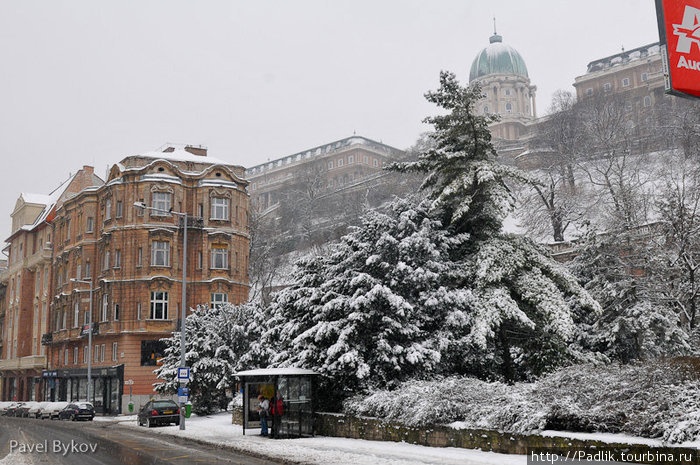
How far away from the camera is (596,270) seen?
33375 mm

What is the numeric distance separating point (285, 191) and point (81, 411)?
72996 mm

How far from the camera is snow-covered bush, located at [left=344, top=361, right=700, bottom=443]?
46.1ft

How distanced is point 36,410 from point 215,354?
24.9 metres

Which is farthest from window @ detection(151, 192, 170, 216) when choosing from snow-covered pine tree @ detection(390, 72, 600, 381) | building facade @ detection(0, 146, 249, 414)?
snow-covered pine tree @ detection(390, 72, 600, 381)

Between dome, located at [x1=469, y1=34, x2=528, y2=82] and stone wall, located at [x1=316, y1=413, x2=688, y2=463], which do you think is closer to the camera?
stone wall, located at [x1=316, y1=413, x2=688, y2=463]

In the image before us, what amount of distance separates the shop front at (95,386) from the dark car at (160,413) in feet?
55.4

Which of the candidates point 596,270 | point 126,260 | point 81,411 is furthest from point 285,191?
point 596,270

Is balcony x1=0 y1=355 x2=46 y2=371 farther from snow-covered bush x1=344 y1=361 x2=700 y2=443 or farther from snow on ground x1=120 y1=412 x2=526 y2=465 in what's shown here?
snow-covered bush x1=344 y1=361 x2=700 y2=443

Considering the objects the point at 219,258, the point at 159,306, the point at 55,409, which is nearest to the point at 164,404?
the point at 159,306

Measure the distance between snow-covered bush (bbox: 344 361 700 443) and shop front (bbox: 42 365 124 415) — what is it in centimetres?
3796

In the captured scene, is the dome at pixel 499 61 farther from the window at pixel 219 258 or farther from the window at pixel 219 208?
the window at pixel 219 258

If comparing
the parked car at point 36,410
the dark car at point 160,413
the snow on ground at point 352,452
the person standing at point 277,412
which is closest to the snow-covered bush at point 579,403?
the snow on ground at point 352,452

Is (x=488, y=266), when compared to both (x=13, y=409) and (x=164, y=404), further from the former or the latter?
(x=13, y=409)

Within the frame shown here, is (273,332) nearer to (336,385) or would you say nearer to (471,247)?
(336,385)
